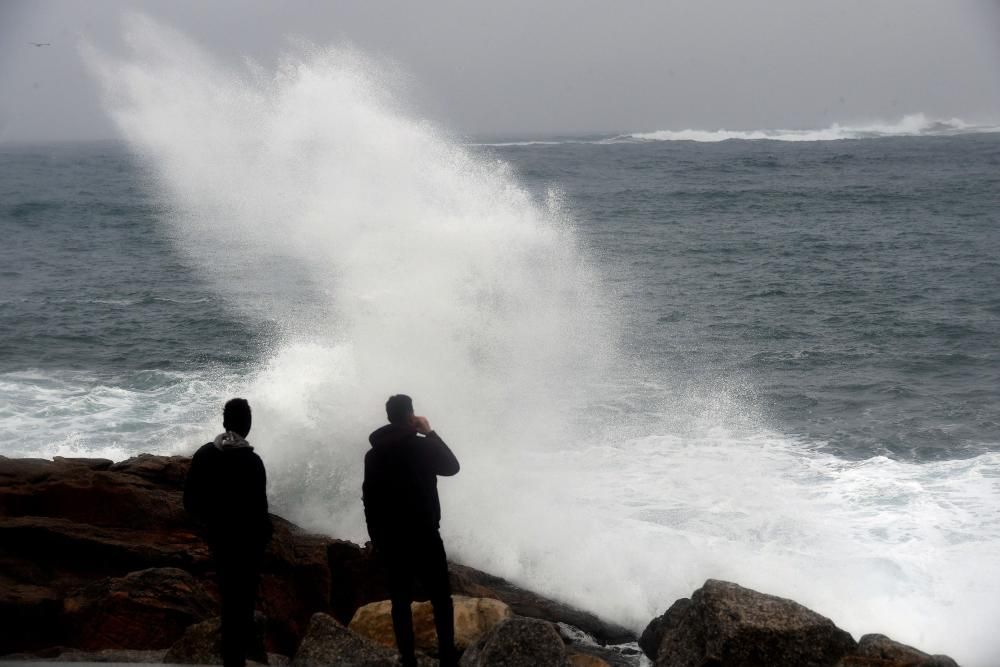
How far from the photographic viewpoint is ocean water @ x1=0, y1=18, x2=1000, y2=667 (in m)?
9.66

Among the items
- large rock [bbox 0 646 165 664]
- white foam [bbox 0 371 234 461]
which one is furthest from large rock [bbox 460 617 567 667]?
white foam [bbox 0 371 234 461]

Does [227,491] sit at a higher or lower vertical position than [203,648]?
higher

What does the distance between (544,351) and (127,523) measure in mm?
9679

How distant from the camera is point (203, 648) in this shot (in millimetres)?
5227

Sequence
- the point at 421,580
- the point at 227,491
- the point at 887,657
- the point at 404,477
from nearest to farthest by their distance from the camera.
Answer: the point at 227,491 < the point at 404,477 < the point at 421,580 < the point at 887,657

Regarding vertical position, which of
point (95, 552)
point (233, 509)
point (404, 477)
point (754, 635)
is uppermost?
point (404, 477)

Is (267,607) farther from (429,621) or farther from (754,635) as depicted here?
(754,635)

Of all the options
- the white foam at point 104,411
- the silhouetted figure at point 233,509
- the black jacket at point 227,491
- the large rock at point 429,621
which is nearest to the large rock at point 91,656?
the silhouetted figure at point 233,509

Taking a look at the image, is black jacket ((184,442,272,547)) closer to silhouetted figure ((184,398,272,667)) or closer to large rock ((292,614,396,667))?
silhouetted figure ((184,398,272,667))

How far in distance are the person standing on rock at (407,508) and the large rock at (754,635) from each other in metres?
1.76

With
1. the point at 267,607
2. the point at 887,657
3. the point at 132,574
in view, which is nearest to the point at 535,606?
the point at 267,607

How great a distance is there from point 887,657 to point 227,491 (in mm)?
3770

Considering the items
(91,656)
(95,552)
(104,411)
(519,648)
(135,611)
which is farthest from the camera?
(104,411)

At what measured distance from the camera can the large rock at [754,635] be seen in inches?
215
